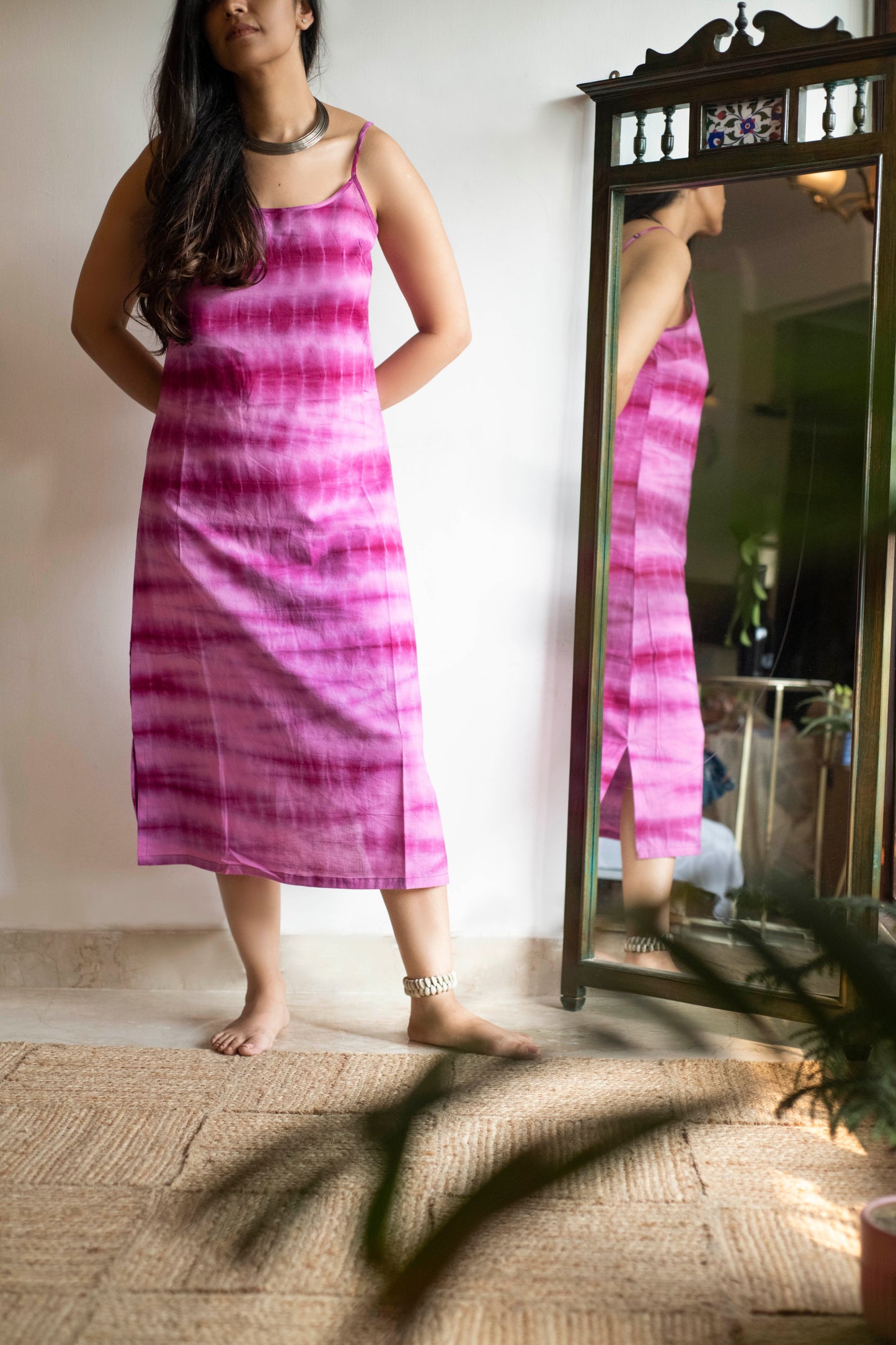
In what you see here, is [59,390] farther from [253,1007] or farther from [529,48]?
[253,1007]

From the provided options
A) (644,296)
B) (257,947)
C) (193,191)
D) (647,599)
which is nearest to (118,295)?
(193,191)

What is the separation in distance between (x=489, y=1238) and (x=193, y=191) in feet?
4.23

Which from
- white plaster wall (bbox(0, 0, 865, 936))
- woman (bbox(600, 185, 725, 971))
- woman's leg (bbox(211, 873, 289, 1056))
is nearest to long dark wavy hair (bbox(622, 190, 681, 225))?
woman (bbox(600, 185, 725, 971))

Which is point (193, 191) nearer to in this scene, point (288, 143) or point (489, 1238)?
point (288, 143)

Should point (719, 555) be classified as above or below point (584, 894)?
above

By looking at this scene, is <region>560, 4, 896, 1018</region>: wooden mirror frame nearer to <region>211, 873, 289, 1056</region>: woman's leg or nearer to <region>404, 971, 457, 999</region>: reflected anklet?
<region>404, 971, 457, 999</region>: reflected anklet

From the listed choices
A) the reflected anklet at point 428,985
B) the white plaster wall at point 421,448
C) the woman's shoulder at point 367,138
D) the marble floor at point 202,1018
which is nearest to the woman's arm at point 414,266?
the woman's shoulder at point 367,138

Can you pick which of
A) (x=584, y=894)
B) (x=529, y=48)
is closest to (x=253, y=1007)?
(x=584, y=894)

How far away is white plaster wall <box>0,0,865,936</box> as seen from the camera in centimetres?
172

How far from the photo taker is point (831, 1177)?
3.90 feet

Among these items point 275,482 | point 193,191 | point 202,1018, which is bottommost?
point 202,1018

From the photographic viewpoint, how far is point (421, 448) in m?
1.76

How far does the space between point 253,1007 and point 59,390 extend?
3.47ft

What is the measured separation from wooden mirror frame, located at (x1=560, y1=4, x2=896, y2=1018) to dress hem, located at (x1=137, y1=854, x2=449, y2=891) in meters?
0.29
